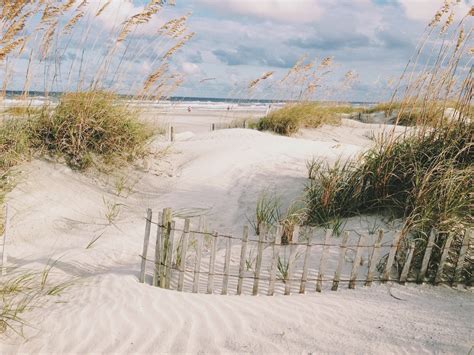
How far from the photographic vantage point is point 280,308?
12.0ft

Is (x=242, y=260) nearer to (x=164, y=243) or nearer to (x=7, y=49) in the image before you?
(x=164, y=243)

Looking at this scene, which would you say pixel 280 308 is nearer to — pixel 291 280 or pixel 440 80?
pixel 291 280

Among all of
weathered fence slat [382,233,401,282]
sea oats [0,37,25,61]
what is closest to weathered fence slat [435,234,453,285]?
weathered fence slat [382,233,401,282]

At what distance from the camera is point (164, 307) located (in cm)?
361

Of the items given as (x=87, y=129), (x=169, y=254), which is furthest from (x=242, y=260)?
(x=87, y=129)

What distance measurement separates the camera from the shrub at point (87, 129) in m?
6.53

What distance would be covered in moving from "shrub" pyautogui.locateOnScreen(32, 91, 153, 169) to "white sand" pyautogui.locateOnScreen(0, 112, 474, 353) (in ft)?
1.48

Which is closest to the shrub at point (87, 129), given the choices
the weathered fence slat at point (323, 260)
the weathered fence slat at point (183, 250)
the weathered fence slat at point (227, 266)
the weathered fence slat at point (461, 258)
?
the weathered fence slat at point (183, 250)

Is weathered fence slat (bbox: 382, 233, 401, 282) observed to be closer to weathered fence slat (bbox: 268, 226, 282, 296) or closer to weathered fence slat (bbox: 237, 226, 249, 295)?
weathered fence slat (bbox: 268, 226, 282, 296)

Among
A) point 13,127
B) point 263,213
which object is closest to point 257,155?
point 263,213

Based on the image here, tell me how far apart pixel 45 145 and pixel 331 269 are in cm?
436

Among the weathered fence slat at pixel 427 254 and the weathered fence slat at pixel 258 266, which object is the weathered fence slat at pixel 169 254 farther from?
the weathered fence slat at pixel 427 254

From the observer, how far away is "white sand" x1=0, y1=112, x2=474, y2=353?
3.13 meters

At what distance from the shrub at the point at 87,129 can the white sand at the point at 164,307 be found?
45 cm
